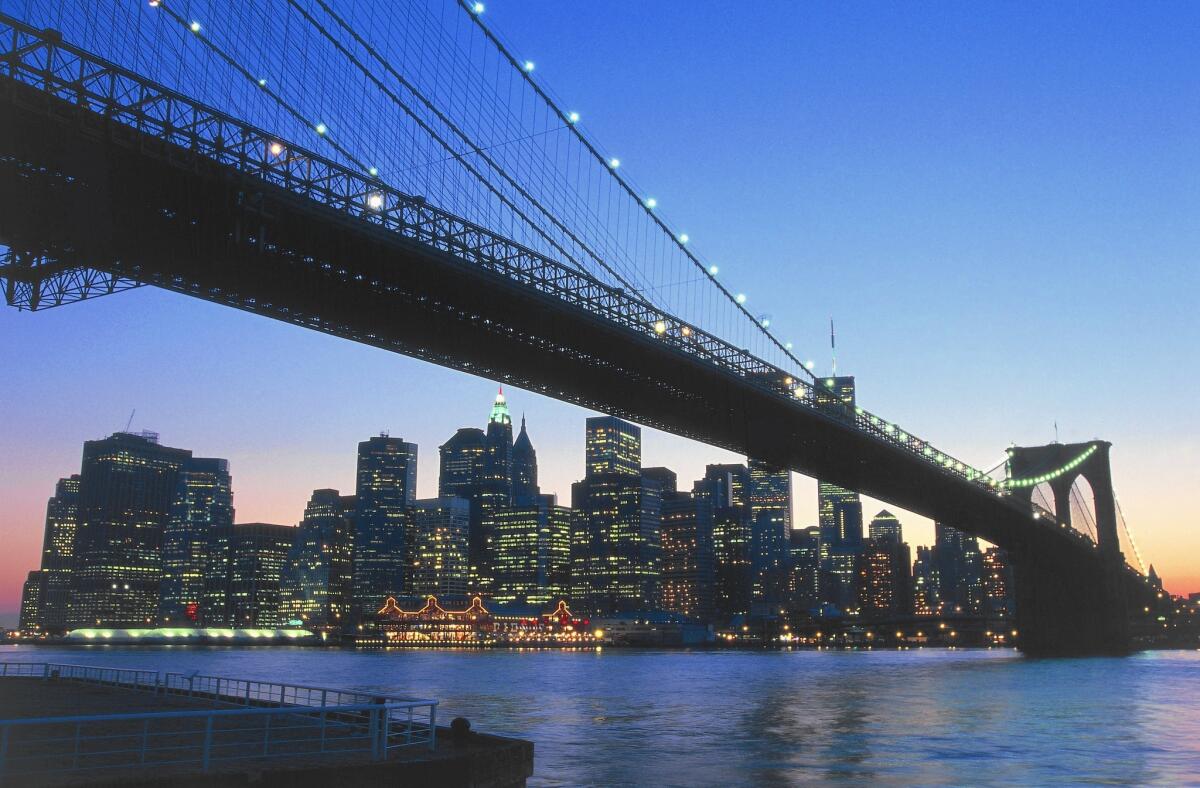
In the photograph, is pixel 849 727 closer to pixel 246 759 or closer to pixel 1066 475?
pixel 246 759

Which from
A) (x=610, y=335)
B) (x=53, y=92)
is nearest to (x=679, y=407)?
(x=610, y=335)

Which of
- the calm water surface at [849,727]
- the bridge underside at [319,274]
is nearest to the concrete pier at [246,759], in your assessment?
the calm water surface at [849,727]

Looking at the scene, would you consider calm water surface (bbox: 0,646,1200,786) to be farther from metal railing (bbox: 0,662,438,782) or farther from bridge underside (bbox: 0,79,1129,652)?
bridge underside (bbox: 0,79,1129,652)

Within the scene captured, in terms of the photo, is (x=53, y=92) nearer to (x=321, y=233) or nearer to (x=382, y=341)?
(x=321, y=233)

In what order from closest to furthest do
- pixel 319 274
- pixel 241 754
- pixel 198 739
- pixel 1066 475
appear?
1. pixel 241 754
2. pixel 198 739
3. pixel 319 274
4. pixel 1066 475

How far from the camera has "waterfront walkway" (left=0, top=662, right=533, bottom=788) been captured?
12206mm

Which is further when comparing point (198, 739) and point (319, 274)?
point (319, 274)

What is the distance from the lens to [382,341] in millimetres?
39625

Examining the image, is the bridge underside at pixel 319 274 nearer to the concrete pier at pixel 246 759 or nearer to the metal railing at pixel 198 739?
the concrete pier at pixel 246 759

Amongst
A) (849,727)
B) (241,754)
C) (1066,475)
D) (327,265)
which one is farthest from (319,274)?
(1066,475)

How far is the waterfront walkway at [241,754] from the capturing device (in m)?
12.2

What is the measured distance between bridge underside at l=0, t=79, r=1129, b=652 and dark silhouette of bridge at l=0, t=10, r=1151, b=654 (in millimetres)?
57

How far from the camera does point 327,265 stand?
3509 centimetres

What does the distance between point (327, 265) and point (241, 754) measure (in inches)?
874
